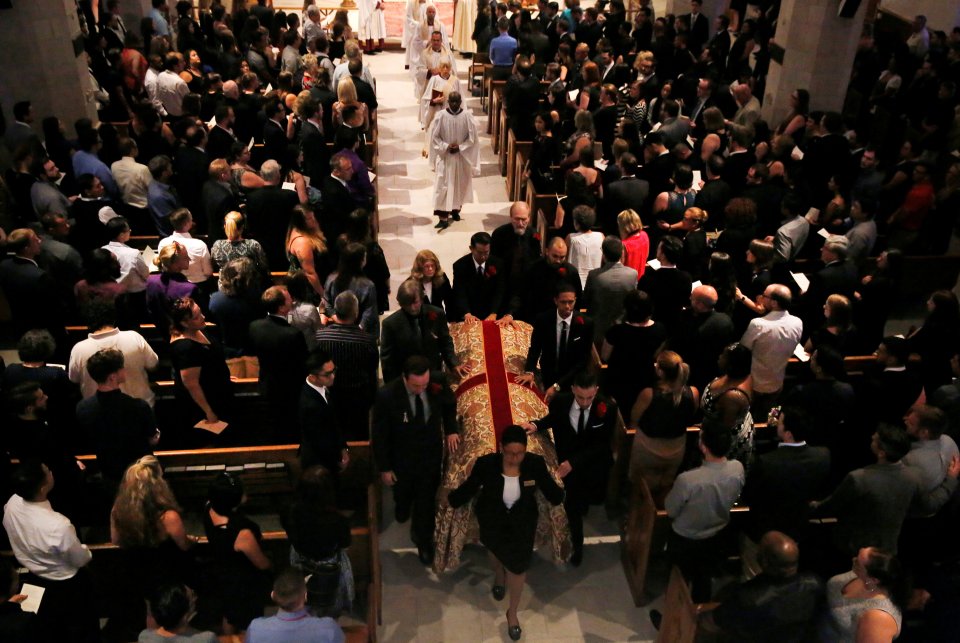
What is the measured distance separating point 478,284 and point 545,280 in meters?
0.55

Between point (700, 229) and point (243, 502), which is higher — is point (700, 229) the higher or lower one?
the higher one

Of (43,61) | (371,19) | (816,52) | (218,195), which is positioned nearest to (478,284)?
(218,195)

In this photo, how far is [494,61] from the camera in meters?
12.6

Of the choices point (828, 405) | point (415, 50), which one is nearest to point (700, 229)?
point (828, 405)

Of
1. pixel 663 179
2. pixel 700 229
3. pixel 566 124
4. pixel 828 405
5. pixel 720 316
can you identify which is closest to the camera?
pixel 828 405

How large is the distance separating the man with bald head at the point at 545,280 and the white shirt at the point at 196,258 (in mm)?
2483

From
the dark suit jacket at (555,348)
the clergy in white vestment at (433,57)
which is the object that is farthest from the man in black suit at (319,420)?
the clergy in white vestment at (433,57)

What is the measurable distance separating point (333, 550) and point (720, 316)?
3049mm

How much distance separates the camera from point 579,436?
5254 millimetres

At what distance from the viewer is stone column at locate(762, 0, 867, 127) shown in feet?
35.1

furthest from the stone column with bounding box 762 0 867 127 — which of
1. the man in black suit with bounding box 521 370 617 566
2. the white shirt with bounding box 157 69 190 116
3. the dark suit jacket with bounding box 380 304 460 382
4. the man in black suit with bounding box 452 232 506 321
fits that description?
the white shirt with bounding box 157 69 190 116

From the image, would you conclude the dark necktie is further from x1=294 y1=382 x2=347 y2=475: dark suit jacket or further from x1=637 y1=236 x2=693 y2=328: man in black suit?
x1=294 y1=382 x2=347 y2=475: dark suit jacket

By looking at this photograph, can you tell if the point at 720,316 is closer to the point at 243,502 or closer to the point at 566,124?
the point at 243,502

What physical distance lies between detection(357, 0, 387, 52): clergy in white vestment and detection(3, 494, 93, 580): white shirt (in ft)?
45.7
